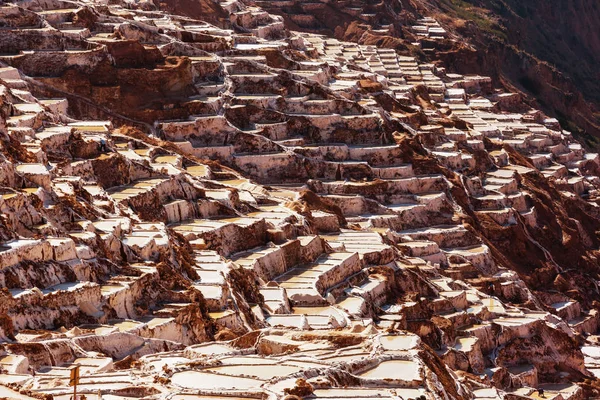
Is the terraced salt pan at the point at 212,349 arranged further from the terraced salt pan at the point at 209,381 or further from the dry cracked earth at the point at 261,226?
the terraced salt pan at the point at 209,381

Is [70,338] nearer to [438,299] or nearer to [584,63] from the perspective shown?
[438,299]

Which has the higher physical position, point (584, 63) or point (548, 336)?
point (548, 336)

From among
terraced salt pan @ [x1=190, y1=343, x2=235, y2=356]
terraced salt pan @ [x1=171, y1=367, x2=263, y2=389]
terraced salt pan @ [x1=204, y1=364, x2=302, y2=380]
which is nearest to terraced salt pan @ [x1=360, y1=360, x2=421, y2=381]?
terraced salt pan @ [x1=204, y1=364, x2=302, y2=380]

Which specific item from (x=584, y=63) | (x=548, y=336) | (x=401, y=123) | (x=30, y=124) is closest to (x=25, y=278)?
(x=30, y=124)

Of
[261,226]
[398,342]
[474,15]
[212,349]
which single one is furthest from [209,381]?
[474,15]

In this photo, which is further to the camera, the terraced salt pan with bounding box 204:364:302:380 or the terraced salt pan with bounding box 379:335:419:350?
the terraced salt pan with bounding box 379:335:419:350

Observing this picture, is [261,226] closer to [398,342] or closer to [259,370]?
[398,342]

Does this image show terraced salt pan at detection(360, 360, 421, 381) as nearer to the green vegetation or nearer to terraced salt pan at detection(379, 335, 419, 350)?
terraced salt pan at detection(379, 335, 419, 350)

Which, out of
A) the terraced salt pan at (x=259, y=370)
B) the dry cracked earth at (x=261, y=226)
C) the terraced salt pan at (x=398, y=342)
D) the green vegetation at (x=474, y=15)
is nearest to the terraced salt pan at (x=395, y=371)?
the dry cracked earth at (x=261, y=226)
